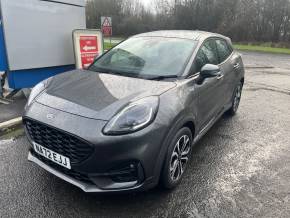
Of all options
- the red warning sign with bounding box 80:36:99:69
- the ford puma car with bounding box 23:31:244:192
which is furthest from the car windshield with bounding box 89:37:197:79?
the red warning sign with bounding box 80:36:99:69

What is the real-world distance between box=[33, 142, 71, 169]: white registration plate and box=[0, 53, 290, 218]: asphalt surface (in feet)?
1.50

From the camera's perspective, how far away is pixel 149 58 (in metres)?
3.61

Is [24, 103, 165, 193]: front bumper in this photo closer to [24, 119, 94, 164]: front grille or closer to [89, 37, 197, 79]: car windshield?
[24, 119, 94, 164]: front grille

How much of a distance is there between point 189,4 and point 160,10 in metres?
5.14

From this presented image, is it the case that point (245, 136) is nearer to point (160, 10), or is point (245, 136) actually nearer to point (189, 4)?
point (189, 4)

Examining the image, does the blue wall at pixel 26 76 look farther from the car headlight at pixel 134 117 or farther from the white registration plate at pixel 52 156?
the car headlight at pixel 134 117

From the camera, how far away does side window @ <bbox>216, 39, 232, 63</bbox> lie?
4.53 meters

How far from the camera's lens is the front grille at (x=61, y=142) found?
94.0 inches

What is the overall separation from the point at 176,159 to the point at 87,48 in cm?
456

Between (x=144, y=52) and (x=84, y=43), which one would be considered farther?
(x=84, y=43)

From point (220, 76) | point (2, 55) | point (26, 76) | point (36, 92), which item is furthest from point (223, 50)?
point (2, 55)

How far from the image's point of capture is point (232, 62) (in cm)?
493

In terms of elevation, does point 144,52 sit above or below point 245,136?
above

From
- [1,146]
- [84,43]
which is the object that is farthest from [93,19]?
[1,146]
